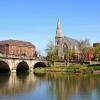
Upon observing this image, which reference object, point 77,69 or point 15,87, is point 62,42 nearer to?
point 77,69

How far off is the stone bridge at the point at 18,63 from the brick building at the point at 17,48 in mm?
39431

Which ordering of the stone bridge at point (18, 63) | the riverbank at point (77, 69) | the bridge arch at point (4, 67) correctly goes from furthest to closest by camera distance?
the riverbank at point (77, 69), the bridge arch at point (4, 67), the stone bridge at point (18, 63)

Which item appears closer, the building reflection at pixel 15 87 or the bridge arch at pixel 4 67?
the building reflection at pixel 15 87

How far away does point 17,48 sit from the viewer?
167375 mm

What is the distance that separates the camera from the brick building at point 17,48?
161250 millimetres

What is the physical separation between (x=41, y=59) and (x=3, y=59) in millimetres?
29717

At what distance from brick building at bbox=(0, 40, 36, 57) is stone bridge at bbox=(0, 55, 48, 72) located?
Result: 39.4m

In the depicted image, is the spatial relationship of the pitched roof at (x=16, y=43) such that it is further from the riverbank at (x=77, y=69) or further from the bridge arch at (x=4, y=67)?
the bridge arch at (x=4, y=67)

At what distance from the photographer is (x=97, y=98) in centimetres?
4219

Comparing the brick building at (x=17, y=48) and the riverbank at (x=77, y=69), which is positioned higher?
the brick building at (x=17, y=48)

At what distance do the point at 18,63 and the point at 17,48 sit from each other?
65.0m

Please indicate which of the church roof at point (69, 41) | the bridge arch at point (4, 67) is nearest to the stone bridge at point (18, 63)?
the bridge arch at point (4, 67)

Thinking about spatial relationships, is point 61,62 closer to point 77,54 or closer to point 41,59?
point 41,59

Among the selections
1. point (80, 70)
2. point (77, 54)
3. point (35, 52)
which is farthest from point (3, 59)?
point (35, 52)
